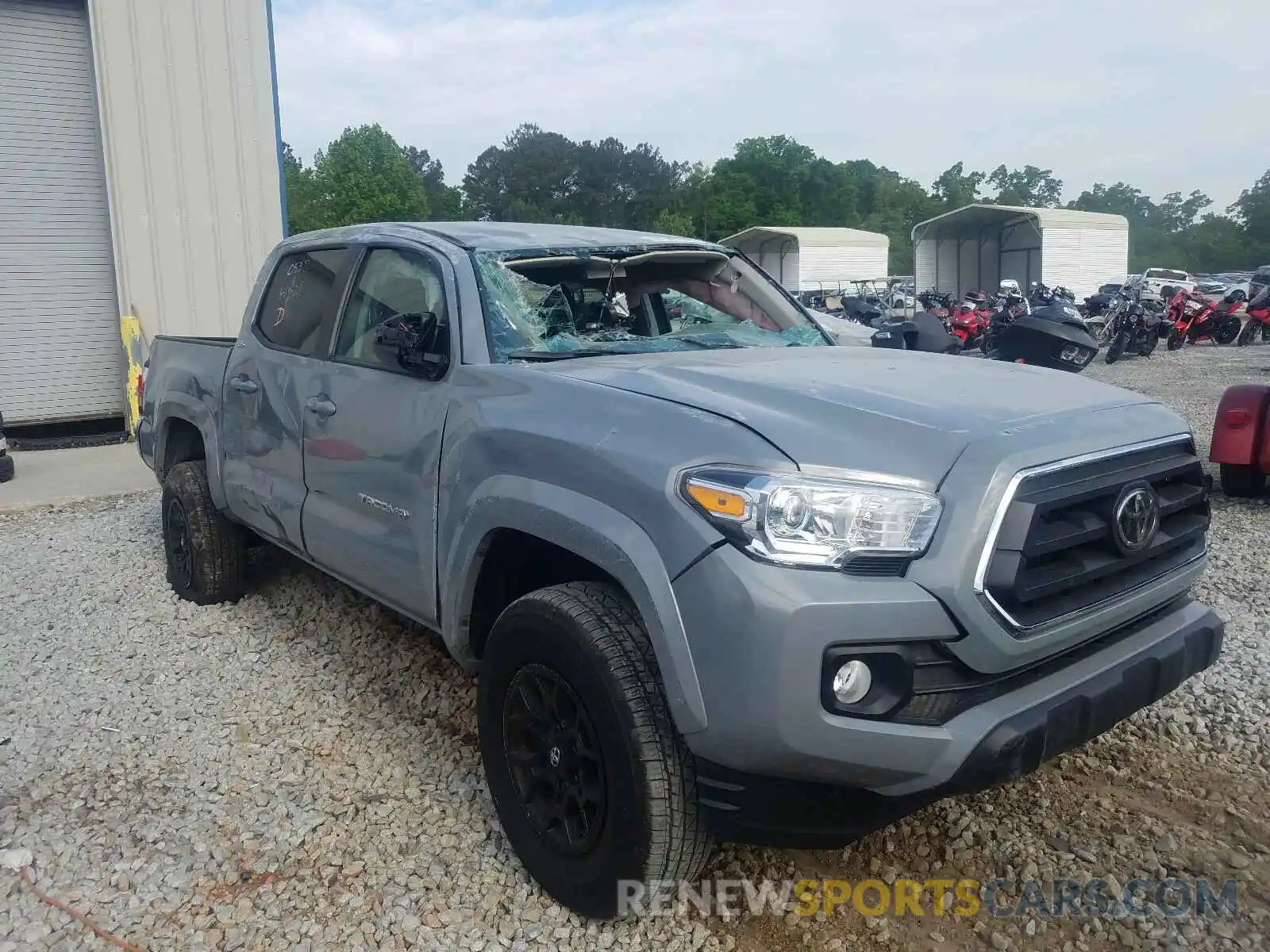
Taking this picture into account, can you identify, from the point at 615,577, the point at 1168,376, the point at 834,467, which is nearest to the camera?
the point at 834,467

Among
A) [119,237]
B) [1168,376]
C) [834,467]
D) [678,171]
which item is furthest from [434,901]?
[678,171]

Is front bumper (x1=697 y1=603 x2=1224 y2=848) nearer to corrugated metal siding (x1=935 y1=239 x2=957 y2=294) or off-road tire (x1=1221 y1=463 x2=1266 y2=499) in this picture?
off-road tire (x1=1221 y1=463 x2=1266 y2=499)

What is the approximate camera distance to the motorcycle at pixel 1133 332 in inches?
A: 684

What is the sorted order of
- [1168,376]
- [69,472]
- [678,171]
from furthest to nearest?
[678,171]
[1168,376]
[69,472]

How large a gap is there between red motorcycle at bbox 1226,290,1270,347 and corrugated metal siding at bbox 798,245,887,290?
14.0 meters

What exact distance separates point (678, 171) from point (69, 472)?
78136 mm

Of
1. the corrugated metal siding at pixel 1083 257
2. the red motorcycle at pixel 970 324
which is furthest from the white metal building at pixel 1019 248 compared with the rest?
the red motorcycle at pixel 970 324

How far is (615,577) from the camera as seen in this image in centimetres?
240

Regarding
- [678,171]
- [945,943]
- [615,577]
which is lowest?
[945,943]

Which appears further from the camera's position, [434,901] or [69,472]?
[69,472]

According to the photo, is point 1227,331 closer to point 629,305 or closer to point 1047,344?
point 1047,344

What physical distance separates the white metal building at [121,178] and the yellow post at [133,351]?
126 millimetres

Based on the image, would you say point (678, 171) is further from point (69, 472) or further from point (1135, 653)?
point (1135, 653)

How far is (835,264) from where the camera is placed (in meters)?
34.6
